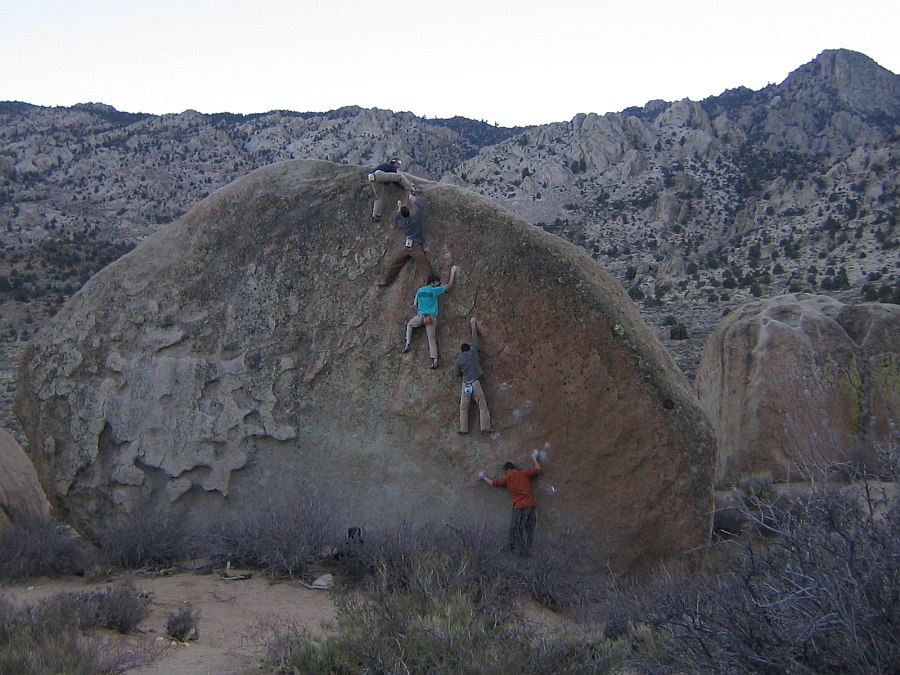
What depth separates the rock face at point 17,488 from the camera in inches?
305

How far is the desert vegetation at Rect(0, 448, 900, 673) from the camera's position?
10.2 ft

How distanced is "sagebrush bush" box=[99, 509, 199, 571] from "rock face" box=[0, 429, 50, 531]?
1.04m

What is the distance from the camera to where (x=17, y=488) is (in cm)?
800

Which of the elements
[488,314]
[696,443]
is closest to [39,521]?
[488,314]

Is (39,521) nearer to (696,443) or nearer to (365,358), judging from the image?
(365,358)

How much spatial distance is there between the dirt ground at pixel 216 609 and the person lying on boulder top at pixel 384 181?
11.8 feet

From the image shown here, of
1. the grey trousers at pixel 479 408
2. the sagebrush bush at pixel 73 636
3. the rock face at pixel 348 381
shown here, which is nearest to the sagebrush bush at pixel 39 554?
the rock face at pixel 348 381

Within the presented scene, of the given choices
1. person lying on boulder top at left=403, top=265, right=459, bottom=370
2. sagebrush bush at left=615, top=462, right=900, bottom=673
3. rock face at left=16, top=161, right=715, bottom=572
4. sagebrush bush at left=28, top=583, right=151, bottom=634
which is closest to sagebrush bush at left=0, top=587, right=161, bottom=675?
sagebrush bush at left=28, top=583, right=151, bottom=634

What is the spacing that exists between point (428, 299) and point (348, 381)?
1.11 meters

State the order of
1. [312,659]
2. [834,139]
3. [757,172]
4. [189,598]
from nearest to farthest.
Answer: [312,659] < [189,598] < [757,172] < [834,139]

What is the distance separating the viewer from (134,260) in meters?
8.46

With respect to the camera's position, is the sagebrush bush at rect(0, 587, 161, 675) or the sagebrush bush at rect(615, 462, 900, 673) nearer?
the sagebrush bush at rect(615, 462, 900, 673)

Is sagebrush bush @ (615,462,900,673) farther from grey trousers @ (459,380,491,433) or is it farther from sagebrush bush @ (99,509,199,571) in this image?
sagebrush bush @ (99,509,199,571)

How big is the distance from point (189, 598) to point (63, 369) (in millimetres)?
3064
